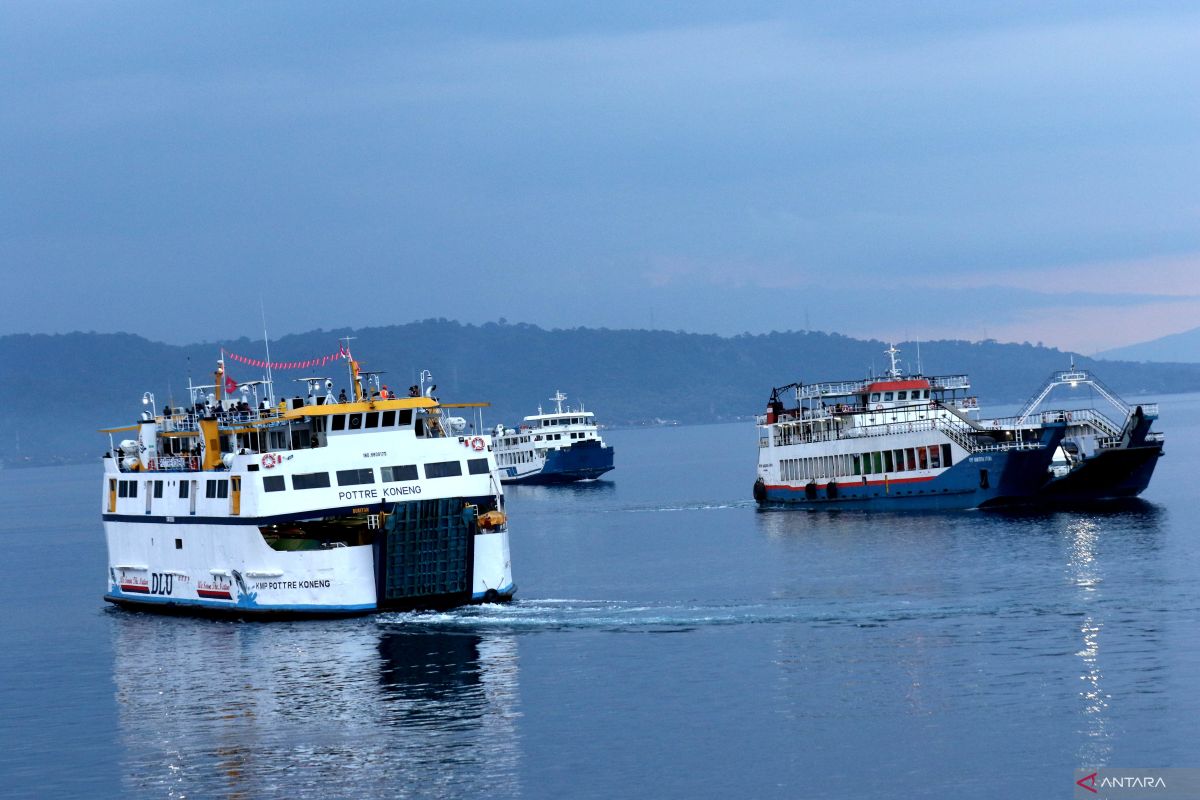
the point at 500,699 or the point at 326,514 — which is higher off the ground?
the point at 326,514

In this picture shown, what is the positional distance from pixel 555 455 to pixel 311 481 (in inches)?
4078

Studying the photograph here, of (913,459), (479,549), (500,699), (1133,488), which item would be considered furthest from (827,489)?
(500,699)

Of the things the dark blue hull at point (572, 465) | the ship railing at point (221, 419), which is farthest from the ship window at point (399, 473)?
the dark blue hull at point (572, 465)

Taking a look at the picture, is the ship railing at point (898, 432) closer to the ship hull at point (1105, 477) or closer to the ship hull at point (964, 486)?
the ship hull at point (964, 486)

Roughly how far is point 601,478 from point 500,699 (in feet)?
446

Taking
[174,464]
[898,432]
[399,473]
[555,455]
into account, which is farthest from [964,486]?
[555,455]

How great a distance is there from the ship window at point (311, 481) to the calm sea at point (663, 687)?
469 centimetres

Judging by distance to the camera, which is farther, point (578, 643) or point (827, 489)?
point (827, 489)

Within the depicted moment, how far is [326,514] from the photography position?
2112 inches

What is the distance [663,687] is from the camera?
43.2m

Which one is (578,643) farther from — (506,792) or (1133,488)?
(1133,488)

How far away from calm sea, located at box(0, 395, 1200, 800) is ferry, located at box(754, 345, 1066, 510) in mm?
19187

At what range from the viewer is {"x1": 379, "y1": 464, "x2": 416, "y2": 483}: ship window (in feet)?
179

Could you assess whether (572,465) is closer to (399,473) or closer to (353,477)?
(399,473)
